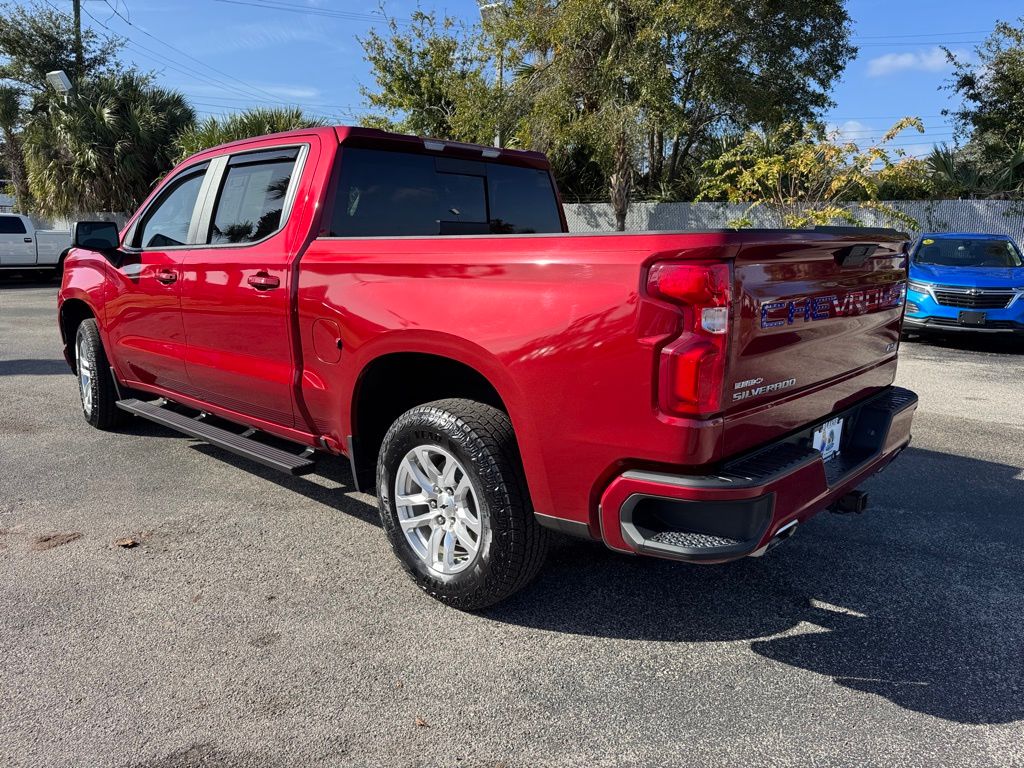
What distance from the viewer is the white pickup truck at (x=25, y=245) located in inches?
760

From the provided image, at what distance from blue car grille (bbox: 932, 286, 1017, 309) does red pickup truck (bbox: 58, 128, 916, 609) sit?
25.2 feet

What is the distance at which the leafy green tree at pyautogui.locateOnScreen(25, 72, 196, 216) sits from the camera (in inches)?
884

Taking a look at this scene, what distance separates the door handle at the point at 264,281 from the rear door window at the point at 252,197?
0.76 ft

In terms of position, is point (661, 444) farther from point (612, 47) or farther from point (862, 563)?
point (612, 47)

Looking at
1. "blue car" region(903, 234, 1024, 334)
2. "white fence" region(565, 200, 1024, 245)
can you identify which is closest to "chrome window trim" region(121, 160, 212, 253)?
"blue car" region(903, 234, 1024, 334)

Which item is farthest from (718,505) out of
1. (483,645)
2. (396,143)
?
(396,143)

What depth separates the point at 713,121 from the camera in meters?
19.3

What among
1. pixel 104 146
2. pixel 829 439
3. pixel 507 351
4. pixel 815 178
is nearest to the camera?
pixel 507 351

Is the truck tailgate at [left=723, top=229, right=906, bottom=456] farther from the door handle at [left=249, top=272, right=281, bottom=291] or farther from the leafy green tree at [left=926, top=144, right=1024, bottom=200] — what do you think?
the leafy green tree at [left=926, top=144, right=1024, bottom=200]

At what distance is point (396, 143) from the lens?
3.92m

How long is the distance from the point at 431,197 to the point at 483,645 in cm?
228

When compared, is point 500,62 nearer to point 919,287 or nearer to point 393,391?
point 919,287

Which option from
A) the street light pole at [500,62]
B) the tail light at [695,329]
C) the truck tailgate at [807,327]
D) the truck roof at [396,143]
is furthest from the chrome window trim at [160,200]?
the street light pole at [500,62]

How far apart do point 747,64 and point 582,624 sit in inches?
667
